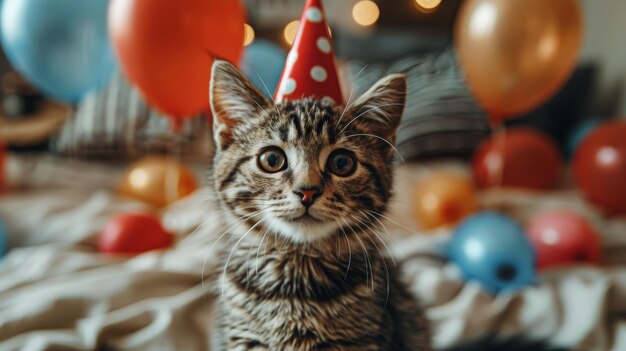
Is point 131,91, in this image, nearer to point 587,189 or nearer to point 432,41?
point 432,41

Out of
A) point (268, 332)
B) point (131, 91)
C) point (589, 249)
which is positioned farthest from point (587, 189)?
point (131, 91)

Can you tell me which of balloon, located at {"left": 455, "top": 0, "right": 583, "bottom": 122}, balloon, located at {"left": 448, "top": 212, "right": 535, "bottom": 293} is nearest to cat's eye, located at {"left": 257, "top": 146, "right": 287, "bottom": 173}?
balloon, located at {"left": 448, "top": 212, "right": 535, "bottom": 293}

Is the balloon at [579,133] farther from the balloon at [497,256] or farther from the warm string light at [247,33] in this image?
the warm string light at [247,33]

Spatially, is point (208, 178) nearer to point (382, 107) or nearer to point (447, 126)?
point (382, 107)

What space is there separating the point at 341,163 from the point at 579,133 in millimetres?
1935

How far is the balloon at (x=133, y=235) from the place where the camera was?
3.77 feet

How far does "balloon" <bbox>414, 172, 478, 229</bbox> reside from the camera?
1424mm

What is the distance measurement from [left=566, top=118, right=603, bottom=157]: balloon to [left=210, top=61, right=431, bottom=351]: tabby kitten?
5.88 ft

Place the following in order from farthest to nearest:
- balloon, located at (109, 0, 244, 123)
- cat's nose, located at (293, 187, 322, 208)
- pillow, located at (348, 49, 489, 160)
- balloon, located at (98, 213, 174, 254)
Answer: pillow, located at (348, 49, 489, 160) < balloon, located at (98, 213, 174, 254) < balloon, located at (109, 0, 244, 123) < cat's nose, located at (293, 187, 322, 208)

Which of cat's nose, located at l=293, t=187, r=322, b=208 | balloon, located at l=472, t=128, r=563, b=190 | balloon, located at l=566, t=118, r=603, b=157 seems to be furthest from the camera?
balloon, located at l=566, t=118, r=603, b=157

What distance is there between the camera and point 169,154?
67.3 inches

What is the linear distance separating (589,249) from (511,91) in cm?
48

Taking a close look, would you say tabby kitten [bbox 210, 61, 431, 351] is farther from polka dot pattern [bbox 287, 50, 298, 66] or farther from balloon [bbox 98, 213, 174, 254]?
balloon [bbox 98, 213, 174, 254]

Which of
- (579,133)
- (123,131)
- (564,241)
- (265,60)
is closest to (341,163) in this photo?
(564,241)
